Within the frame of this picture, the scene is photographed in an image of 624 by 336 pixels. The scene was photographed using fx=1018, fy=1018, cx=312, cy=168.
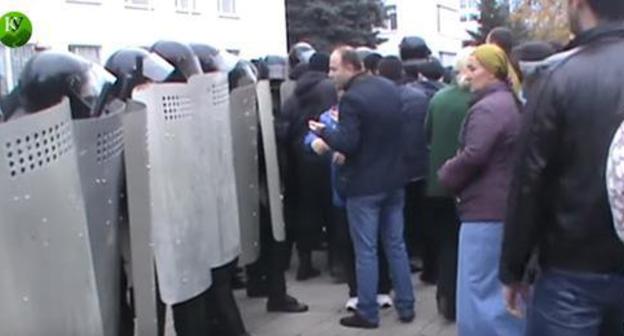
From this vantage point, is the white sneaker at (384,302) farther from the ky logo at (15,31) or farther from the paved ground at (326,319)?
the ky logo at (15,31)

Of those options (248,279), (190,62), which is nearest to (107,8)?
(248,279)

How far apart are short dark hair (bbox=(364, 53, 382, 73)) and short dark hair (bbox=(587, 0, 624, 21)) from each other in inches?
133

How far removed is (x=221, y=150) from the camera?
532 cm

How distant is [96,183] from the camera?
378cm

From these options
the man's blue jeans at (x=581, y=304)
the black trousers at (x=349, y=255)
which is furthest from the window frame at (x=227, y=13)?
the man's blue jeans at (x=581, y=304)

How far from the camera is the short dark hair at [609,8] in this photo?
3.28 meters

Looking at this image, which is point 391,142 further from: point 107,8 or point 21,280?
point 107,8

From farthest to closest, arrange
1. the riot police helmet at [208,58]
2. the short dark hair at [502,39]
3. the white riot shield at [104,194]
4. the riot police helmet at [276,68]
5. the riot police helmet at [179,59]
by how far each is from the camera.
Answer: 1. the riot police helmet at [276,68]
2. the short dark hair at [502,39]
3. the riot police helmet at [208,58]
4. the riot police helmet at [179,59]
5. the white riot shield at [104,194]

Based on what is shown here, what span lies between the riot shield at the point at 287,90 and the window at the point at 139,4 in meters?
24.1

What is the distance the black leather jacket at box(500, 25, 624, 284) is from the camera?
3211 millimetres

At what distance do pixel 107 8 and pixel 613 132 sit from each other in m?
28.5

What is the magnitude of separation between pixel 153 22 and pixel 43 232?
2978cm

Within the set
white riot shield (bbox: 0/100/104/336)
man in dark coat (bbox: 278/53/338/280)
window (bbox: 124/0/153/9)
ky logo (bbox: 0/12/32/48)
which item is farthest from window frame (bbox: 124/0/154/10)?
white riot shield (bbox: 0/100/104/336)

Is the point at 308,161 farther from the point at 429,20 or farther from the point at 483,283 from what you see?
the point at 429,20
